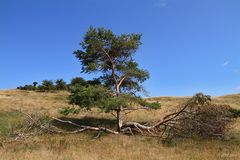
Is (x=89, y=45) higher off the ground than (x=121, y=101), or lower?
higher

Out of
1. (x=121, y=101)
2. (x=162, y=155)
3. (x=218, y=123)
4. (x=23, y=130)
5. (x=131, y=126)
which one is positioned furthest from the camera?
(x=131, y=126)

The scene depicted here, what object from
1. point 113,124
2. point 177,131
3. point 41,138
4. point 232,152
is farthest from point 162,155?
point 113,124

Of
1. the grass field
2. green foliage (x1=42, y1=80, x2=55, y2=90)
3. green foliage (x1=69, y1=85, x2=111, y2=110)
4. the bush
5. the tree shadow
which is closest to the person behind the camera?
the grass field

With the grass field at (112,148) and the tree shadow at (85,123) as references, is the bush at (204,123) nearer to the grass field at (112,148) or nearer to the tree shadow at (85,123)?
the grass field at (112,148)

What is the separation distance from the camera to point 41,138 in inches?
696

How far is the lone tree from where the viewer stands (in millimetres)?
21344

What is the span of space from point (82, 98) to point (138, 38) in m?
6.71

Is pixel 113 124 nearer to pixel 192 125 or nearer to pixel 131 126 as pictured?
pixel 131 126

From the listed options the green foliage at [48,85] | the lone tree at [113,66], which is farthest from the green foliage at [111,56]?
the green foliage at [48,85]

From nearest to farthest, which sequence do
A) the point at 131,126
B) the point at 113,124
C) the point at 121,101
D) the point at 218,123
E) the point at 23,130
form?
1. the point at 23,130
2. the point at 218,123
3. the point at 121,101
4. the point at 131,126
5. the point at 113,124

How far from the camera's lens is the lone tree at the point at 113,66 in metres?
21.3

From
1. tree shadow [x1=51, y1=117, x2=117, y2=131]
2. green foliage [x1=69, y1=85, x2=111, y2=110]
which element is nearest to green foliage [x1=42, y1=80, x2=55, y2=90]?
tree shadow [x1=51, y1=117, x2=117, y2=131]

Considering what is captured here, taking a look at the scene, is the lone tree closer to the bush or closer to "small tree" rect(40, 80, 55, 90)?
the bush

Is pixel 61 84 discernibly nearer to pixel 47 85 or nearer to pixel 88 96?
pixel 47 85
